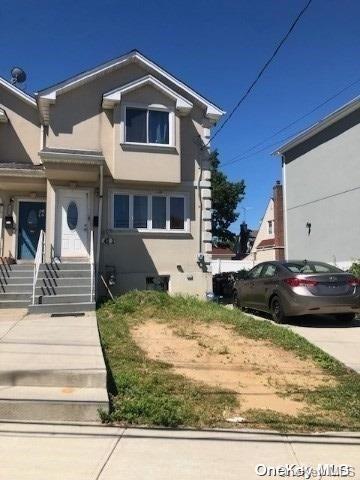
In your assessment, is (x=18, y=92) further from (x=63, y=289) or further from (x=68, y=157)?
(x=63, y=289)

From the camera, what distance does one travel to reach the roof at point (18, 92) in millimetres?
15805

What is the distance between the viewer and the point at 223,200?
147 feet

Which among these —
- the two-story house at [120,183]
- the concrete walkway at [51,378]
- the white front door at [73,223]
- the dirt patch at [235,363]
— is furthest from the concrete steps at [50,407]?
the white front door at [73,223]

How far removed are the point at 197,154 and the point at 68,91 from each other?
15.0 ft

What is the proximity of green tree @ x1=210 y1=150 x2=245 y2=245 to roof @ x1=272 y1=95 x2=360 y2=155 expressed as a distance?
65.7 feet

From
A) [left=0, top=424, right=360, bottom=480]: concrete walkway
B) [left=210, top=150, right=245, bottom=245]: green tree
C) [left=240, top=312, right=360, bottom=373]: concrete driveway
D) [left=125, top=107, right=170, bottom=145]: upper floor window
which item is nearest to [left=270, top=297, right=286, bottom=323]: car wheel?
[left=240, top=312, right=360, bottom=373]: concrete driveway

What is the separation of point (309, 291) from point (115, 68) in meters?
9.76

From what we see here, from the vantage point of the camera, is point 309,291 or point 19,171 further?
point 19,171

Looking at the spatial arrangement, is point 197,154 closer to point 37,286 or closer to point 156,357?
point 37,286

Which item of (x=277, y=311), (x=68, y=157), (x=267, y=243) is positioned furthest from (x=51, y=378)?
(x=267, y=243)

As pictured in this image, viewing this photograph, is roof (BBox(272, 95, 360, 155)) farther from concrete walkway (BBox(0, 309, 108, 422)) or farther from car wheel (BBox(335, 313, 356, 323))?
concrete walkway (BBox(0, 309, 108, 422))

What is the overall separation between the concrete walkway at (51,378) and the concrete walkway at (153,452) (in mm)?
223

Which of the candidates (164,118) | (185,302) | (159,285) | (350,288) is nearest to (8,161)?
(164,118)

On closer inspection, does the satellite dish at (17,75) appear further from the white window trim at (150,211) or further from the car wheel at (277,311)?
the car wheel at (277,311)
